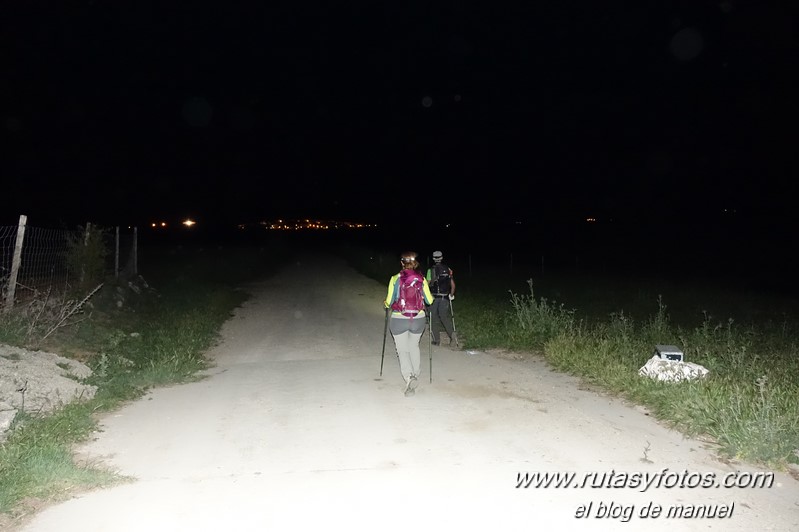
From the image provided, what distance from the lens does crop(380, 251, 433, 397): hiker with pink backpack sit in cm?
734

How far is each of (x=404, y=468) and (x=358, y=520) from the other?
0.97 metres

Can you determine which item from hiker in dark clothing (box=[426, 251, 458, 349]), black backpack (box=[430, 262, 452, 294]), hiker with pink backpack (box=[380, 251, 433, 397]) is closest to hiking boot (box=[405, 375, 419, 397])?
hiker with pink backpack (box=[380, 251, 433, 397])

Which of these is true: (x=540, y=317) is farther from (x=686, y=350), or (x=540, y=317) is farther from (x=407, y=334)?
(x=407, y=334)

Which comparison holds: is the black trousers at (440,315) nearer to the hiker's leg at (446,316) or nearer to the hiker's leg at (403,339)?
the hiker's leg at (446,316)

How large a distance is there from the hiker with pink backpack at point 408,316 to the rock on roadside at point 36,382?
3783 mm

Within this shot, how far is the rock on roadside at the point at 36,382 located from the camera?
20.3 ft

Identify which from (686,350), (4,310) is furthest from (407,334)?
(4,310)

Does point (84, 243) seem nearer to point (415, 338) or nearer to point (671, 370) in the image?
point (415, 338)

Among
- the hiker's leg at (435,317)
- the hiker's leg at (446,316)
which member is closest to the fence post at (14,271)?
the hiker's leg at (435,317)

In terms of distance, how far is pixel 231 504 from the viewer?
13.9 ft

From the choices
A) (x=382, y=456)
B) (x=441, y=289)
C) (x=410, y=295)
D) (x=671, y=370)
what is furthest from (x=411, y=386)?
(x=671, y=370)

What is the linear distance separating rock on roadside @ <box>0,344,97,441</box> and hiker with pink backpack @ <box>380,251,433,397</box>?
3.78 meters

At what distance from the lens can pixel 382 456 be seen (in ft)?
17.0

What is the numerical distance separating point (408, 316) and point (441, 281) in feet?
9.54
